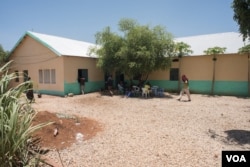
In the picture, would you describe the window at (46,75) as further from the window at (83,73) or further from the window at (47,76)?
the window at (83,73)

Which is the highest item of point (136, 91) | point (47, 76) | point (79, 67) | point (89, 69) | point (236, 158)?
point (79, 67)

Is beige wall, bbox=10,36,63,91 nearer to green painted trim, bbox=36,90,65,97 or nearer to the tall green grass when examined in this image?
green painted trim, bbox=36,90,65,97

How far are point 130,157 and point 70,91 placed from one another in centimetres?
1289

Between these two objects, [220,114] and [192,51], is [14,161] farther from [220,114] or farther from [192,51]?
[192,51]

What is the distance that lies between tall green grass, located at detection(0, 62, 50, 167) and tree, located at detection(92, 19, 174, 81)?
40.0 feet

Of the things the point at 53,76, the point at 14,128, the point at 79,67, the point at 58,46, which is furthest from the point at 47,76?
the point at 14,128

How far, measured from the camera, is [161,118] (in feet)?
30.7

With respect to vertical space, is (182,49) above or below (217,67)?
above

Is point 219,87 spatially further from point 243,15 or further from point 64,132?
point 64,132

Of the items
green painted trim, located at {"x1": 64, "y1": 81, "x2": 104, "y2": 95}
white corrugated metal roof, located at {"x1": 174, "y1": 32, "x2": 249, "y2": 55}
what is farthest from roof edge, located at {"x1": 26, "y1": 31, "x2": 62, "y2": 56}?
white corrugated metal roof, located at {"x1": 174, "y1": 32, "x2": 249, "y2": 55}

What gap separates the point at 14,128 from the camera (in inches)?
131

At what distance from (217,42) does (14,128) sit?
730 inches

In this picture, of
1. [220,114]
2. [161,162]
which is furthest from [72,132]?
[220,114]

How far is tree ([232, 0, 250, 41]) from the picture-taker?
21.6 feet
